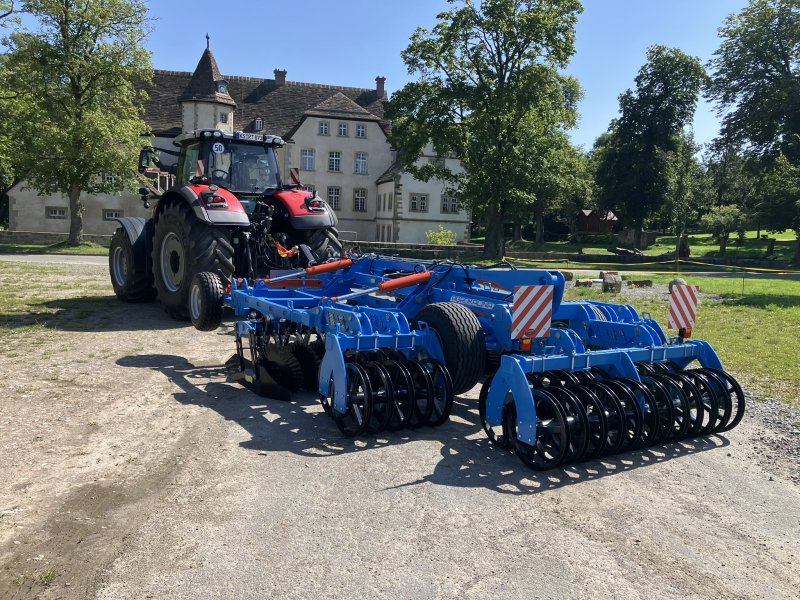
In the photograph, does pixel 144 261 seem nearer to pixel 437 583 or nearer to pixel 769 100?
pixel 437 583

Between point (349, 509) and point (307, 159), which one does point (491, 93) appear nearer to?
point (307, 159)

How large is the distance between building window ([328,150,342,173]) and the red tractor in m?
36.3

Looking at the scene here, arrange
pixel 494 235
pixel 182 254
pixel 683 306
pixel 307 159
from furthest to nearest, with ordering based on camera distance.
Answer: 1. pixel 307 159
2. pixel 494 235
3. pixel 182 254
4. pixel 683 306

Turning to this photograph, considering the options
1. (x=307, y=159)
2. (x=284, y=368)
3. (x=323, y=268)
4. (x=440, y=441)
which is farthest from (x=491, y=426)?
(x=307, y=159)

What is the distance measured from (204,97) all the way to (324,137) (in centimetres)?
835

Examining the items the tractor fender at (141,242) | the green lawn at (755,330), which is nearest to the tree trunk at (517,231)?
the green lawn at (755,330)

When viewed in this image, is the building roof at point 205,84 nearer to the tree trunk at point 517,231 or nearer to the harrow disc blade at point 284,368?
the tree trunk at point 517,231

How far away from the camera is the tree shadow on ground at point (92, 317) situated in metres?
9.29

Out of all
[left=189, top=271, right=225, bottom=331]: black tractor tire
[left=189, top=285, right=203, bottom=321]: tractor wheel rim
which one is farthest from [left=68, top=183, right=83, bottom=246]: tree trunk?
[left=189, top=271, right=225, bottom=331]: black tractor tire

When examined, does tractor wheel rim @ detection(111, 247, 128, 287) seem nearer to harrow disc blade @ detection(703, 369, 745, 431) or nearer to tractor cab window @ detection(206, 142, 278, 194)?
tractor cab window @ detection(206, 142, 278, 194)

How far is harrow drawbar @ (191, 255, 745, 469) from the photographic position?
4785 millimetres

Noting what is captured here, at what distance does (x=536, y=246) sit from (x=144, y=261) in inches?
1538

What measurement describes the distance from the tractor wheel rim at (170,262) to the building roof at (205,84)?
34718 millimetres

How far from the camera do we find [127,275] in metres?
11.1
